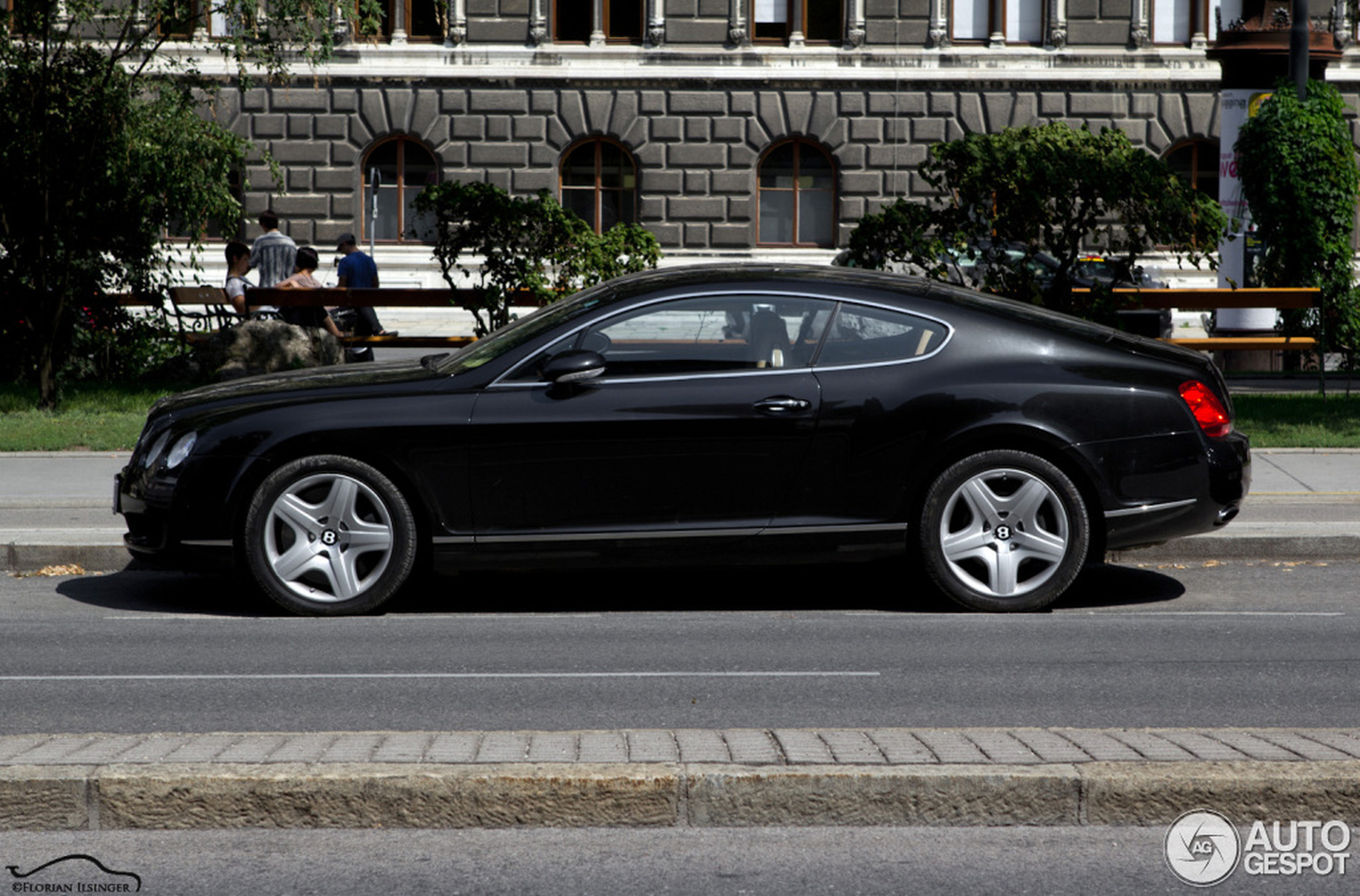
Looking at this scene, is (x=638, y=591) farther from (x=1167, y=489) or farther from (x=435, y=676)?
(x=1167, y=489)

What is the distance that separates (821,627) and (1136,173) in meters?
7.49

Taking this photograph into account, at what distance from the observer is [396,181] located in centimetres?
3162

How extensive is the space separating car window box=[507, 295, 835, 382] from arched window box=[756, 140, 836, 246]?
24222 millimetres

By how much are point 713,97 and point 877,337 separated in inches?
949

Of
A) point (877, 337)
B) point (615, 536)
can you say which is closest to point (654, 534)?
point (615, 536)

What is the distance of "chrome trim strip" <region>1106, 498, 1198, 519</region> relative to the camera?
7.70 meters

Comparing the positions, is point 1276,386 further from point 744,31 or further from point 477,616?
point 744,31

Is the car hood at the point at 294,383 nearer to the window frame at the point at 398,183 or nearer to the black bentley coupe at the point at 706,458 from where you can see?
the black bentley coupe at the point at 706,458

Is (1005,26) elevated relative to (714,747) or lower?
elevated

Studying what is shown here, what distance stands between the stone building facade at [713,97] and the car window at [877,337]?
2351cm

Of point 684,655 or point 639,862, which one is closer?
point 639,862

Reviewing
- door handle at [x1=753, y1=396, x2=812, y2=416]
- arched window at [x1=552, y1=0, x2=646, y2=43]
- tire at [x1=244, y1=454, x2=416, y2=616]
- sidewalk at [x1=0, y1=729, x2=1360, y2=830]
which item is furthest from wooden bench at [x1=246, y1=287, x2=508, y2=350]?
arched window at [x1=552, y1=0, x2=646, y2=43]

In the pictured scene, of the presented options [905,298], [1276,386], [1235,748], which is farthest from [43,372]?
[1235,748]

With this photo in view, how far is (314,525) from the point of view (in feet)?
24.8
